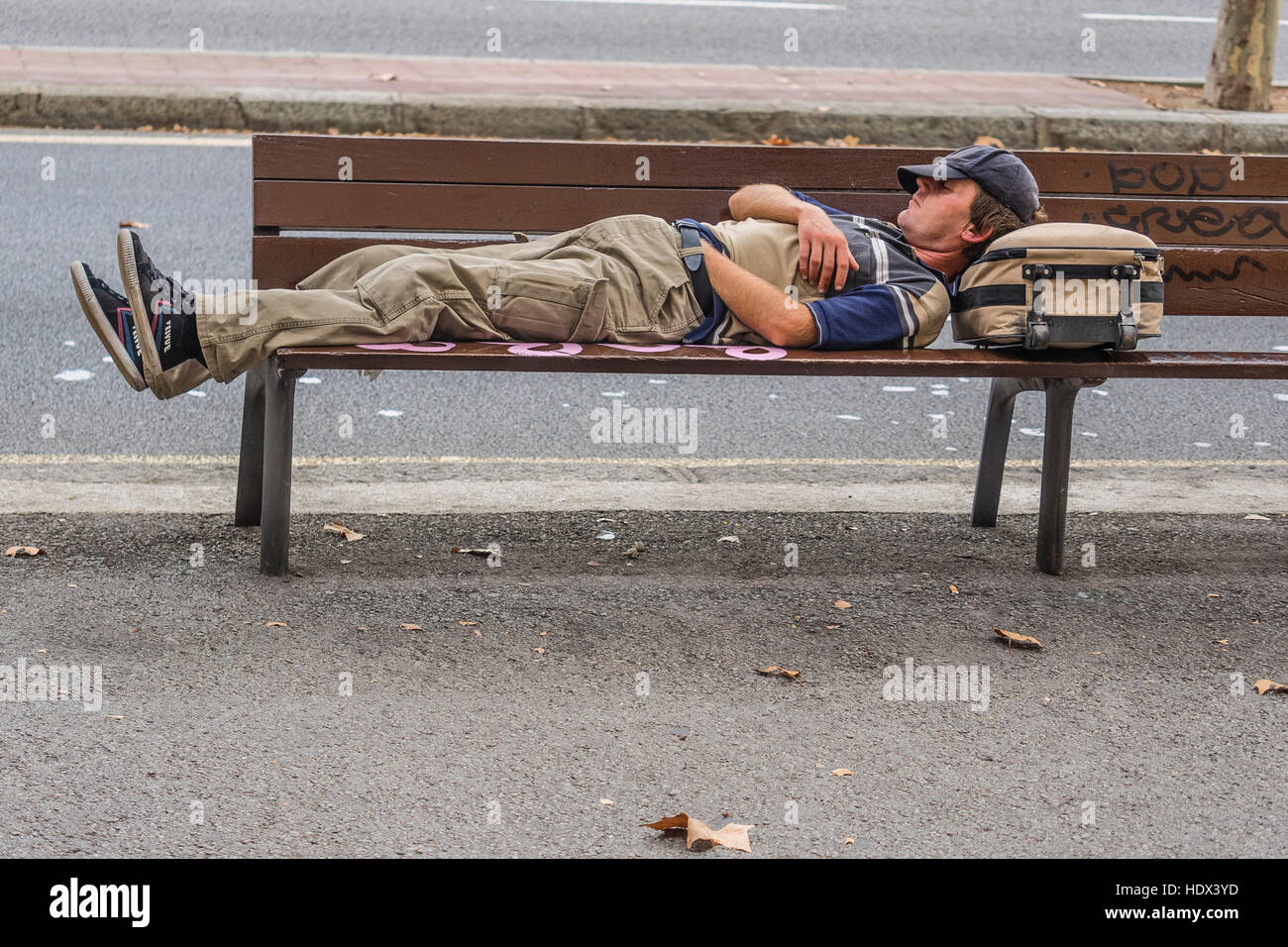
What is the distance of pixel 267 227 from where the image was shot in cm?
442

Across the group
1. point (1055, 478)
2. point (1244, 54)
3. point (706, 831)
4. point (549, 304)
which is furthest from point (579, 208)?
point (1244, 54)

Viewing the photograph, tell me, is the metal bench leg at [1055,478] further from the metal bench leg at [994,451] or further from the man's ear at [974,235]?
the man's ear at [974,235]

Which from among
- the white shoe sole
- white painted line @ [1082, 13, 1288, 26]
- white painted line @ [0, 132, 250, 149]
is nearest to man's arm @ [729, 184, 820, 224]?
the white shoe sole

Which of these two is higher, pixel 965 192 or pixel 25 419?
pixel 965 192

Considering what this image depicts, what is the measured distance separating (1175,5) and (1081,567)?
39.7ft

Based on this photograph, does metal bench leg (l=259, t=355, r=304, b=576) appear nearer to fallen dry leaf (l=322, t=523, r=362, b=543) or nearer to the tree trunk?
fallen dry leaf (l=322, t=523, r=362, b=543)

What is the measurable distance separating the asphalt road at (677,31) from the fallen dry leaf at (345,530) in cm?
803

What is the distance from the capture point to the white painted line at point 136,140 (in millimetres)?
8805

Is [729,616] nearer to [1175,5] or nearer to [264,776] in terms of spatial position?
[264,776]

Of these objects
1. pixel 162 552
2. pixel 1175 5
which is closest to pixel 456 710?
pixel 162 552

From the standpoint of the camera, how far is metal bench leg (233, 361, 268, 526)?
13.6 ft

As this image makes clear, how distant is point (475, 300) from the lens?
3.88 metres

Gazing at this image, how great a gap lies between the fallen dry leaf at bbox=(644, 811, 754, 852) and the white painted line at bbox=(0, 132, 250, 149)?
23.5 ft
